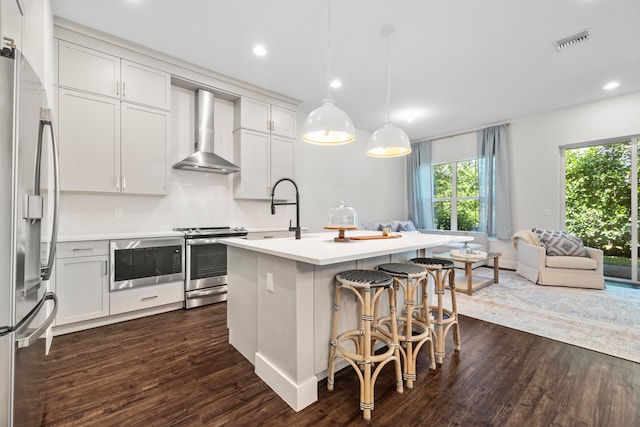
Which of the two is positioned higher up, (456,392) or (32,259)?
(32,259)

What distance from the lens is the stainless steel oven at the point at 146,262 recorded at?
278 cm

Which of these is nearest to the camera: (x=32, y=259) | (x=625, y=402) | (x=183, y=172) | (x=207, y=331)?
(x=32, y=259)

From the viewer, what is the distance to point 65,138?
107 inches

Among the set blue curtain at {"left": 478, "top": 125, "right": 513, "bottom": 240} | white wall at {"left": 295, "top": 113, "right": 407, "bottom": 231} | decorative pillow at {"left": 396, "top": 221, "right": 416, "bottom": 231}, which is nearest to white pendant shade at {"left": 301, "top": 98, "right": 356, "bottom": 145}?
white wall at {"left": 295, "top": 113, "right": 407, "bottom": 231}

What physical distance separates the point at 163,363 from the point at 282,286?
3.95 feet

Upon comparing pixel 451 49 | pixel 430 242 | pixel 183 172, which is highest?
pixel 451 49

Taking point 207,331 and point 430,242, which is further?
point 207,331

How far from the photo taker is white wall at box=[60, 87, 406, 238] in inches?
123

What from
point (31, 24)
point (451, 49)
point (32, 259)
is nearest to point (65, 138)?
point (31, 24)

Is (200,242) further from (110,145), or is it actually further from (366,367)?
(366,367)

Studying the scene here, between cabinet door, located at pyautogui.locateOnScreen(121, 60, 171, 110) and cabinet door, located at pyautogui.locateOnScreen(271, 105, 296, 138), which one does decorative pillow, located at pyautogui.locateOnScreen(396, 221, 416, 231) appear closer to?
cabinet door, located at pyautogui.locateOnScreen(271, 105, 296, 138)

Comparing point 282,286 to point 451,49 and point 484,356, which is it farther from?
point 451,49

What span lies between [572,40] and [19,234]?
15.2ft

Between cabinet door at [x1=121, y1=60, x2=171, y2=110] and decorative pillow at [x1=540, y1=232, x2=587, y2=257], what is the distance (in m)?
5.65
